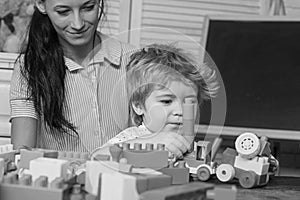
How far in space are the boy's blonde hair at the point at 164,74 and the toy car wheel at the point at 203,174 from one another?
0.39 ft

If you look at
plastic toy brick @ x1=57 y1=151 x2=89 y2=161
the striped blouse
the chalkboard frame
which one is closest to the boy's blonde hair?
the striped blouse

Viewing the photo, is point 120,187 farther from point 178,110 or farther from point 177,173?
point 178,110

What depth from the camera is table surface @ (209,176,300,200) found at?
0.81 metres

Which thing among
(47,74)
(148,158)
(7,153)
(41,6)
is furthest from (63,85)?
(148,158)

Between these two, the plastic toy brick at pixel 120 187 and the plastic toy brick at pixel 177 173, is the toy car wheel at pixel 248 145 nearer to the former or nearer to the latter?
the plastic toy brick at pixel 177 173

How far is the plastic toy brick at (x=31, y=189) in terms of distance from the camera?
53 centimetres

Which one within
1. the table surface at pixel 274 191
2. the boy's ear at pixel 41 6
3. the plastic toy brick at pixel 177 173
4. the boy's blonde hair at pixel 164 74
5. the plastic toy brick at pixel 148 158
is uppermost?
the boy's ear at pixel 41 6

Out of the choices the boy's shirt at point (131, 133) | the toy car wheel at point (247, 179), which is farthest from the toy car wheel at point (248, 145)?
the boy's shirt at point (131, 133)

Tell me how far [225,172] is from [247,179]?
0.03 meters

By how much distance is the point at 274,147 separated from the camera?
187cm

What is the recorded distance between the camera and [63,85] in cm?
117

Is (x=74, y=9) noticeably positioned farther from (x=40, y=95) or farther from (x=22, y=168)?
(x=22, y=168)

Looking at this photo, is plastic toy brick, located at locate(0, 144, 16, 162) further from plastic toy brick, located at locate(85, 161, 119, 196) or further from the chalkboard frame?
the chalkboard frame

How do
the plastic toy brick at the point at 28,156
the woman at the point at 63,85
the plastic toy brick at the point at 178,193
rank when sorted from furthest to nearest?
1. the woman at the point at 63,85
2. the plastic toy brick at the point at 28,156
3. the plastic toy brick at the point at 178,193
